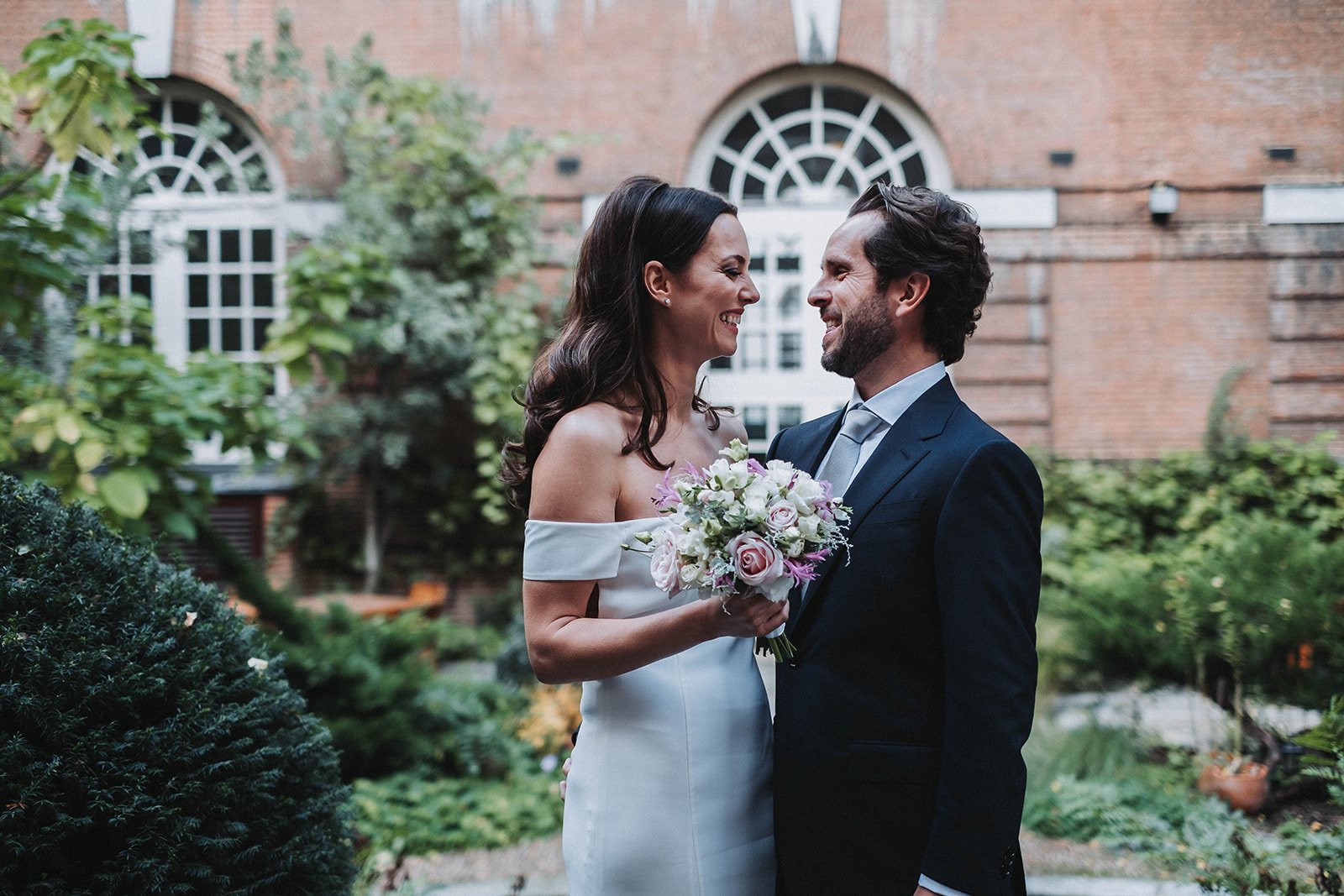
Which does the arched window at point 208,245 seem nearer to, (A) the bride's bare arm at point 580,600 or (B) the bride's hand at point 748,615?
(A) the bride's bare arm at point 580,600

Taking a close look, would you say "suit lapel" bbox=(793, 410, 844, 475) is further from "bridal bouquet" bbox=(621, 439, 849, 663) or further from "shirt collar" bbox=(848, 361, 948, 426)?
"bridal bouquet" bbox=(621, 439, 849, 663)

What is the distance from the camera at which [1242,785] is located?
5.04 meters

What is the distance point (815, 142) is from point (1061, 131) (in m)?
2.42

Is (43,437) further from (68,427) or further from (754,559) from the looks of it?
(754,559)

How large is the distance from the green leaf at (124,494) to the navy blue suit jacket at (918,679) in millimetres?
2740

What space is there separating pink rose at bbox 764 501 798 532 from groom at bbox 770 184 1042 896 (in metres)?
0.37

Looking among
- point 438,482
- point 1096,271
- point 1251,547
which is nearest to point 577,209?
point 438,482

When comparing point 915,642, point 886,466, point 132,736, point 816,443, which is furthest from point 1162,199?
point 132,736

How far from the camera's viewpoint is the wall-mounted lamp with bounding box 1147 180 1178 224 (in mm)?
9664

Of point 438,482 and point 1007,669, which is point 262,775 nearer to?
point 1007,669

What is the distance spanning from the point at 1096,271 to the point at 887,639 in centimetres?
903

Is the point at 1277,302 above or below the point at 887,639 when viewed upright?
above

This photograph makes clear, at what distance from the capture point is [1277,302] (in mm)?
9805

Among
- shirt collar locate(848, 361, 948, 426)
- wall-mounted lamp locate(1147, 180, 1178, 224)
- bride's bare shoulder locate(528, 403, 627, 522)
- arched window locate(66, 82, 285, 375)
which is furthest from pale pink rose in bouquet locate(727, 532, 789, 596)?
arched window locate(66, 82, 285, 375)
